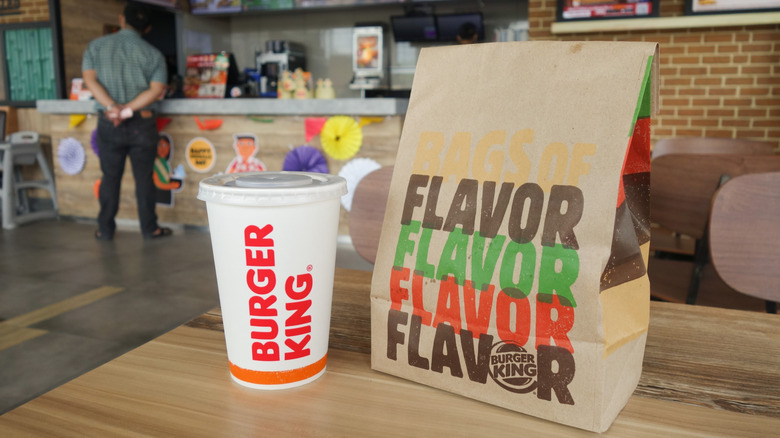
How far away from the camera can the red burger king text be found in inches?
20.1

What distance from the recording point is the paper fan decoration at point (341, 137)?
12.1 feet

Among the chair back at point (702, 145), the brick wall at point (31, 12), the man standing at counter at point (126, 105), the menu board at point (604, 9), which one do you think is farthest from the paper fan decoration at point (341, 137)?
the brick wall at point (31, 12)

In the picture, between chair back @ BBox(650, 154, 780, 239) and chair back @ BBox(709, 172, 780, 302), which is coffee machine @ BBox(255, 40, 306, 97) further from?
chair back @ BBox(709, 172, 780, 302)

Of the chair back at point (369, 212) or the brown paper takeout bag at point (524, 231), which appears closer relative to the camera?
the brown paper takeout bag at point (524, 231)

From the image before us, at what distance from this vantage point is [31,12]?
537cm

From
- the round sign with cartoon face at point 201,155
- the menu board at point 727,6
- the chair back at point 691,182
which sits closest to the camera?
the chair back at point 691,182

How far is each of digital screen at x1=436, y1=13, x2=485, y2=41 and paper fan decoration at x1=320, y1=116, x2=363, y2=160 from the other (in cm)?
259

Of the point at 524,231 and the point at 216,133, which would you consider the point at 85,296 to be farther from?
the point at 524,231

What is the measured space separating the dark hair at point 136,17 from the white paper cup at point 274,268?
13.1ft

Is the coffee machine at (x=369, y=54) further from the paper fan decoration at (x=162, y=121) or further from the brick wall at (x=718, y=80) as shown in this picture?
the brick wall at (x=718, y=80)

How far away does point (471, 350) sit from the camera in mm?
530

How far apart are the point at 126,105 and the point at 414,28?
3.17 metres

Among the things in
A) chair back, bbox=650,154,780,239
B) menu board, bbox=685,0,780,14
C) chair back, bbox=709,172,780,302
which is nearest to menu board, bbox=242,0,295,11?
menu board, bbox=685,0,780,14

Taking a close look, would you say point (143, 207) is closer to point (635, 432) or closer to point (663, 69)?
point (663, 69)
